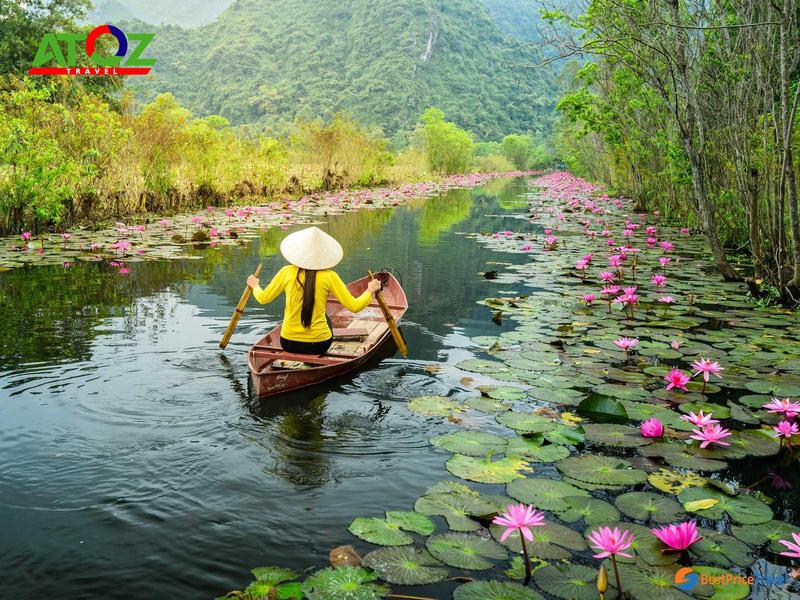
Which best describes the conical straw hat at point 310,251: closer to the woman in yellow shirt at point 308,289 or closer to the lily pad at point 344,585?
the woman in yellow shirt at point 308,289

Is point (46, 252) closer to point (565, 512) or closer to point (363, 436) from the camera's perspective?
point (363, 436)

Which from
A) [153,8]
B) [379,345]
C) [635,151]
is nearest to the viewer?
[379,345]

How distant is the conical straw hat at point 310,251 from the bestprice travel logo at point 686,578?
2.96 metres

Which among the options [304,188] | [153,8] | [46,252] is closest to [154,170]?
[46,252]

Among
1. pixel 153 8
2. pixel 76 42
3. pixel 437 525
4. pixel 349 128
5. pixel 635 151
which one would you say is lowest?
pixel 437 525

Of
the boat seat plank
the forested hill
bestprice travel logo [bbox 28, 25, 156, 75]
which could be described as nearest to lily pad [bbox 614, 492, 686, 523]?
the boat seat plank

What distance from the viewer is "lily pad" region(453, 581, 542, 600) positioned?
2.23 metres

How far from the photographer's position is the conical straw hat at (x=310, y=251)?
4.52 m

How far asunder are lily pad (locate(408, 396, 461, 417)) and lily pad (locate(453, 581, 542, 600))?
184 cm

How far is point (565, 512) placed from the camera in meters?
2.84

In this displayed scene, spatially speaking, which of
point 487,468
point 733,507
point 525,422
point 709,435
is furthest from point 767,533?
point 525,422

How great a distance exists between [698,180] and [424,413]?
16.5ft

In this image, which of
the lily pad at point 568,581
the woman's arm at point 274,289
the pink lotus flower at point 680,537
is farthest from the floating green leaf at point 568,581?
the woman's arm at point 274,289

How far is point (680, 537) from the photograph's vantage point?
2.44 metres
